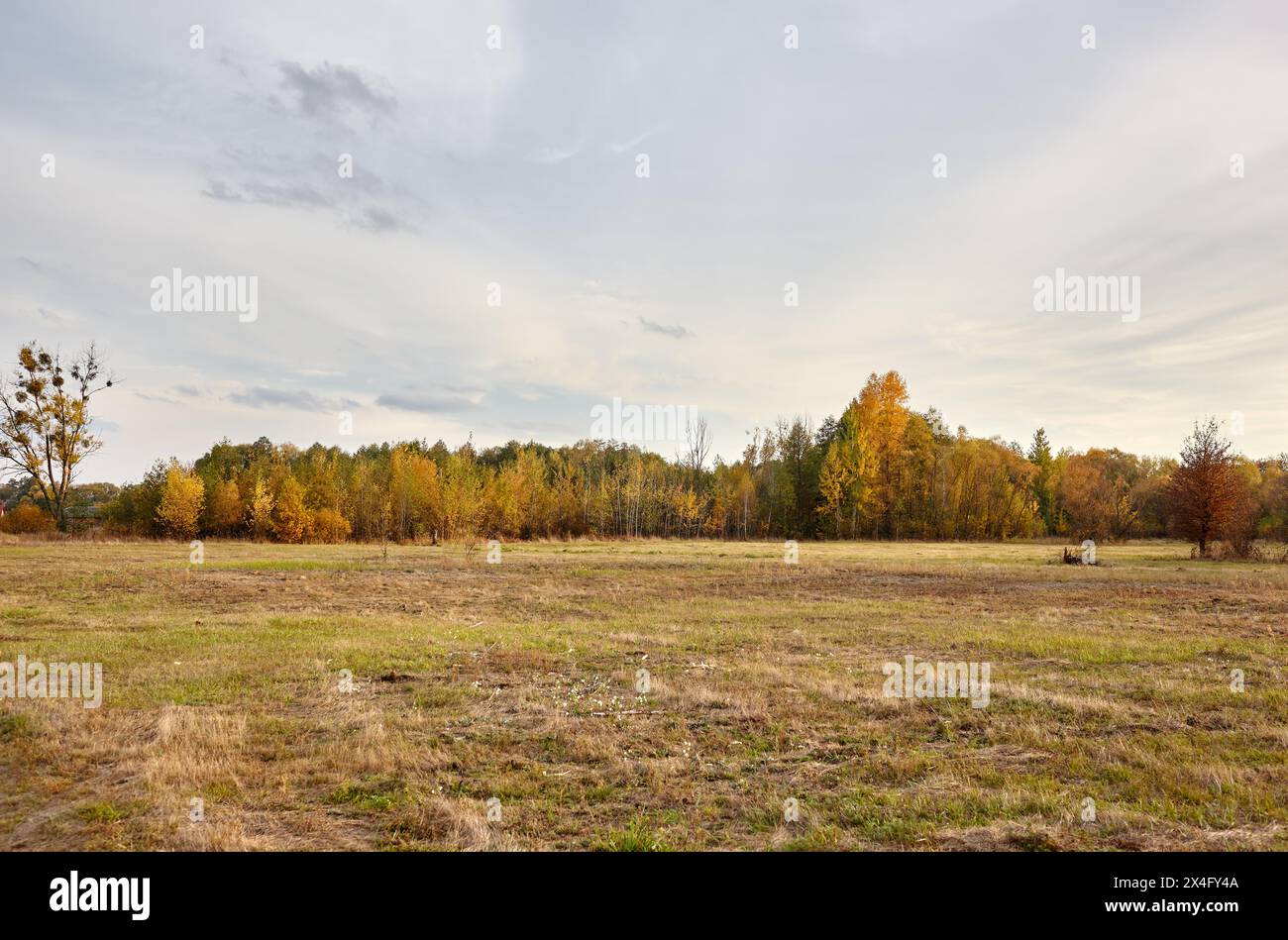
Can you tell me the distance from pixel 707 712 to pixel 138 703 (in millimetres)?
8636

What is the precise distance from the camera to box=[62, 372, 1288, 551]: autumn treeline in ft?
235

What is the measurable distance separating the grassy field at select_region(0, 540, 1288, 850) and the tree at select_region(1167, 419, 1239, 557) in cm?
2713

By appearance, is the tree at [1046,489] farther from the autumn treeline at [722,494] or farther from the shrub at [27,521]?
the shrub at [27,521]

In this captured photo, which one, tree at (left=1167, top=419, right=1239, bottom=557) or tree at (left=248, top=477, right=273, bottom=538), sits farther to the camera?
tree at (left=248, top=477, right=273, bottom=538)

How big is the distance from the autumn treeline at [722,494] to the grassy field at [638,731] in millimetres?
55198

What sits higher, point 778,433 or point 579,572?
point 778,433

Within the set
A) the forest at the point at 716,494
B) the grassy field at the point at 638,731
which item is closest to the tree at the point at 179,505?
the forest at the point at 716,494

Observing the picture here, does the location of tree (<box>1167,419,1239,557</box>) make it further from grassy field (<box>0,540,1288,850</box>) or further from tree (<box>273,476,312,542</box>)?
tree (<box>273,476,312,542</box>)

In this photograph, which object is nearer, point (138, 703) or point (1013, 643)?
point (138, 703)

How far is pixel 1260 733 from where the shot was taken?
8.58 meters

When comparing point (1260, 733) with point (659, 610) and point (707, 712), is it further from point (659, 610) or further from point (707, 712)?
point (659, 610)

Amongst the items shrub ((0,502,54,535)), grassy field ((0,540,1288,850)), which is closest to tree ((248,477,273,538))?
shrub ((0,502,54,535))
